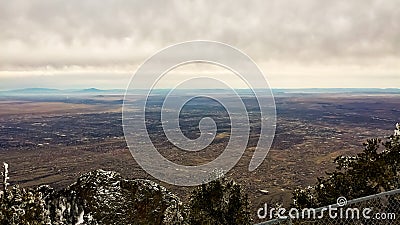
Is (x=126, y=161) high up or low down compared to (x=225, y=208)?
down

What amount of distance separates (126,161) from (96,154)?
17.7m

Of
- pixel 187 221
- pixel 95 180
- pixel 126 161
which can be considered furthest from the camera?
pixel 126 161

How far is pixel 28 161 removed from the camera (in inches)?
3875

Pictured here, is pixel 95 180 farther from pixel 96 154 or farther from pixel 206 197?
pixel 96 154

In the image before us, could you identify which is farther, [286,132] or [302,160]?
[286,132]

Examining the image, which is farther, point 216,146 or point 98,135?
point 98,135

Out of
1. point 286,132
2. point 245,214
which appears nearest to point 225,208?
point 245,214

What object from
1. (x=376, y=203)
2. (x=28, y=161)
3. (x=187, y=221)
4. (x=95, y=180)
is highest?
(x=376, y=203)

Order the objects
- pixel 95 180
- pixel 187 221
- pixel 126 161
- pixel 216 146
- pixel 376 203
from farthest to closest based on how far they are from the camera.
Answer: pixel 216 146 < pixel 126 161 < pixel 95 180 < pixel 187 221 < pixel 376 203

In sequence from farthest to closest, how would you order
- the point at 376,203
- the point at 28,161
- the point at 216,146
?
1. the point at 216,146
2. the point at 28,161
3. the point at 376,203

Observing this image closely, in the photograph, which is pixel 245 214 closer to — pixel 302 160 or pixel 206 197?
pixel 206 197

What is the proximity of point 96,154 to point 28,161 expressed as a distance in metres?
15.5

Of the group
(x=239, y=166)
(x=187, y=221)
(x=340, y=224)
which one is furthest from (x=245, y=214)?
(x=239, y=166)

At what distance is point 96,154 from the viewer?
4094 inches
